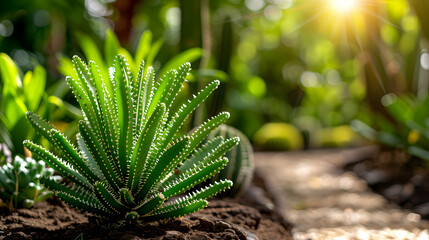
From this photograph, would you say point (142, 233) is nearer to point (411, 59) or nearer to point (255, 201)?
point (255, 201)

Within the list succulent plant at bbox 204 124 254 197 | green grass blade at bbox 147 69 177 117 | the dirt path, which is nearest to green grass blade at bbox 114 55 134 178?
green grass blade at bbox 147 69 177 117

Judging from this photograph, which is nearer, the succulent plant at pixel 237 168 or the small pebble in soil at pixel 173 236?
the small pebble in soil at pixel 173 236

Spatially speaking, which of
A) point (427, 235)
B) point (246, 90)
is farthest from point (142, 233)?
point (246, 90)

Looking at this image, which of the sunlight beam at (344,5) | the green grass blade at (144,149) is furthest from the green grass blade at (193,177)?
the sunlight beam at (344,5)

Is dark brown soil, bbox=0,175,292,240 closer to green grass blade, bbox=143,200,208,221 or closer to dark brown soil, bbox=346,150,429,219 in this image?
green grass blade, bbox=143,200,208,221

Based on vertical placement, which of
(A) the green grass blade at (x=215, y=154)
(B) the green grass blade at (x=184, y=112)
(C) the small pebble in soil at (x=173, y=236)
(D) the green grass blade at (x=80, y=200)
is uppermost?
(B) the green grass blade at (x=184, y=112)

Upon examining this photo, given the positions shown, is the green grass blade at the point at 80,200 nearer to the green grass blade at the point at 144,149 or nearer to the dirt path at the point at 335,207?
the green grass blade at the point at 144,149

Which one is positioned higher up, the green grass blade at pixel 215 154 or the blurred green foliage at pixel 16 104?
the blurred green foliage at pixel 16 104
